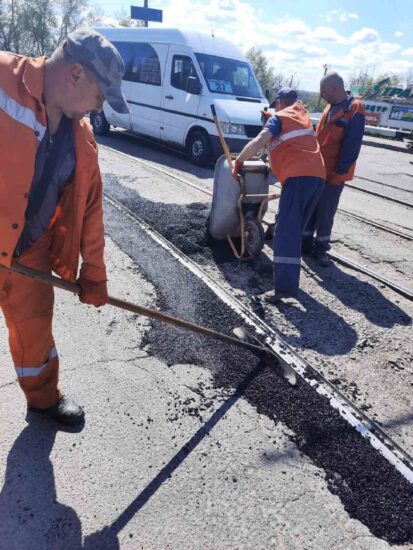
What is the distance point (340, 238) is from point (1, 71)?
5.25 metres

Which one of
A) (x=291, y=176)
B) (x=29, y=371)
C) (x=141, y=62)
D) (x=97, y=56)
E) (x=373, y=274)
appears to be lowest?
(x=373, y=274)

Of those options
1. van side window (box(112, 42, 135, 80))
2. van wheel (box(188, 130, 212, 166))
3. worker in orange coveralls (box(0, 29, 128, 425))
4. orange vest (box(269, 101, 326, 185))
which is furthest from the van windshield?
worker in orange coveralls (box(0, 29, 128, 425))

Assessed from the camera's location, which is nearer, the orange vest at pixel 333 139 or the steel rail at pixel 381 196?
the orange vest at pixel 333 139

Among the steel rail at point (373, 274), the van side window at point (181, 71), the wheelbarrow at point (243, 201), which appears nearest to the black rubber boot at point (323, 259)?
the steel rail at point (373, 274)

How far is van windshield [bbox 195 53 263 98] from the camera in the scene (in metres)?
9.88

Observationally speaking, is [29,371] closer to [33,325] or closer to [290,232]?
[33,325]

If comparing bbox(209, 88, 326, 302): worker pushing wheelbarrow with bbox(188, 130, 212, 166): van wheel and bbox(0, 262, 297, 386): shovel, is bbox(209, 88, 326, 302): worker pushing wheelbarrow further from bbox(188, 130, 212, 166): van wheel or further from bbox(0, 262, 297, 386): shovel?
bbox(188, 130, 212, 166): van wheel

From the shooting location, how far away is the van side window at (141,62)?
10734 millimetres

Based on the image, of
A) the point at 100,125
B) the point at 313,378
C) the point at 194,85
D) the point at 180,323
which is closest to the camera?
the point at 180,323

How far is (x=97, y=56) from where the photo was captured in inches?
76.9

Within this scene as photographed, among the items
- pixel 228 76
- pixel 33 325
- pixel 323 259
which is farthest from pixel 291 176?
pixel 228 76

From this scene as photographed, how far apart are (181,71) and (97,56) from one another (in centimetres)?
900

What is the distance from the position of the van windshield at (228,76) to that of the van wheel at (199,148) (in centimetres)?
102

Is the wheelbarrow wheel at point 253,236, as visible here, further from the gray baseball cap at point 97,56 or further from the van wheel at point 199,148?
the van wheel at point 199,148
